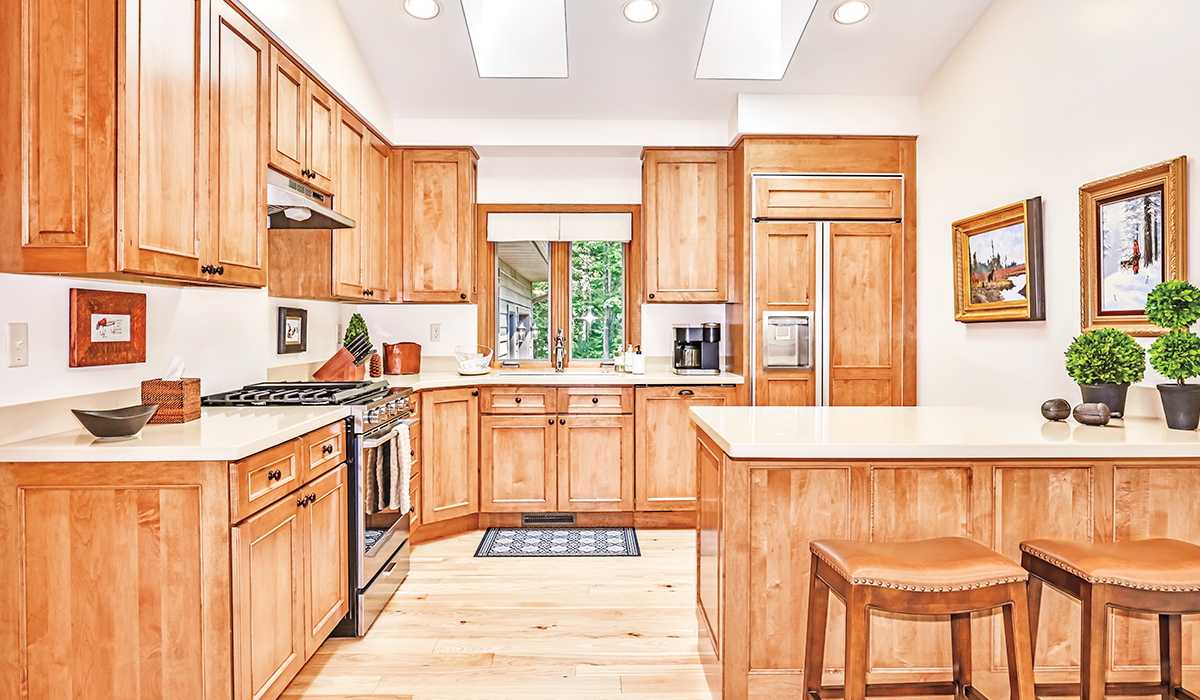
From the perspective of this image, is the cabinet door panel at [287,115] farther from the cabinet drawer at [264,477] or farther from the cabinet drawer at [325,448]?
the cabinet drawer at [264,477]

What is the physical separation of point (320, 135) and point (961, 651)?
3296mm

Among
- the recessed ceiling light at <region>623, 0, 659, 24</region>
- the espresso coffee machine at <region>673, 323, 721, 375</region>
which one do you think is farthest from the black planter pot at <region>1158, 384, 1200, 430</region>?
the recessed ceiling light at <region>623, 0, 659, 24</region>

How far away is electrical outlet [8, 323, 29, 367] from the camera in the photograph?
1.87 metres

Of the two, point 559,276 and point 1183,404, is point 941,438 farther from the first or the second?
point 559,276

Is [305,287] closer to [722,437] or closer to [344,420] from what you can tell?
[344,420]

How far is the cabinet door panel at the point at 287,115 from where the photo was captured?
2693 millimetres

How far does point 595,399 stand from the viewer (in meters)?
4.05

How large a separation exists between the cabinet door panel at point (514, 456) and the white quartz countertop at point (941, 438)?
6.00 ft

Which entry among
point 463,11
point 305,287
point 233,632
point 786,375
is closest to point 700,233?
point 786,375

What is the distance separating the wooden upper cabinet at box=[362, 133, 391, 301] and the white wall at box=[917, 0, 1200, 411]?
3312 millimetres

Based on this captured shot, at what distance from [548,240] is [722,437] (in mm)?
2998

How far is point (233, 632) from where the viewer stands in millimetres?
1833

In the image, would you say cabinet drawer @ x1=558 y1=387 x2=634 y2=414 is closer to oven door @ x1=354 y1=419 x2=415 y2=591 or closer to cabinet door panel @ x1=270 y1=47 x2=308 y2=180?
oven door @ x1=354 y1=419 x2=415 y2=591

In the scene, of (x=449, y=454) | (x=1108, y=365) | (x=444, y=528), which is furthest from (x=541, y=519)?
(x=1108, y=365)
